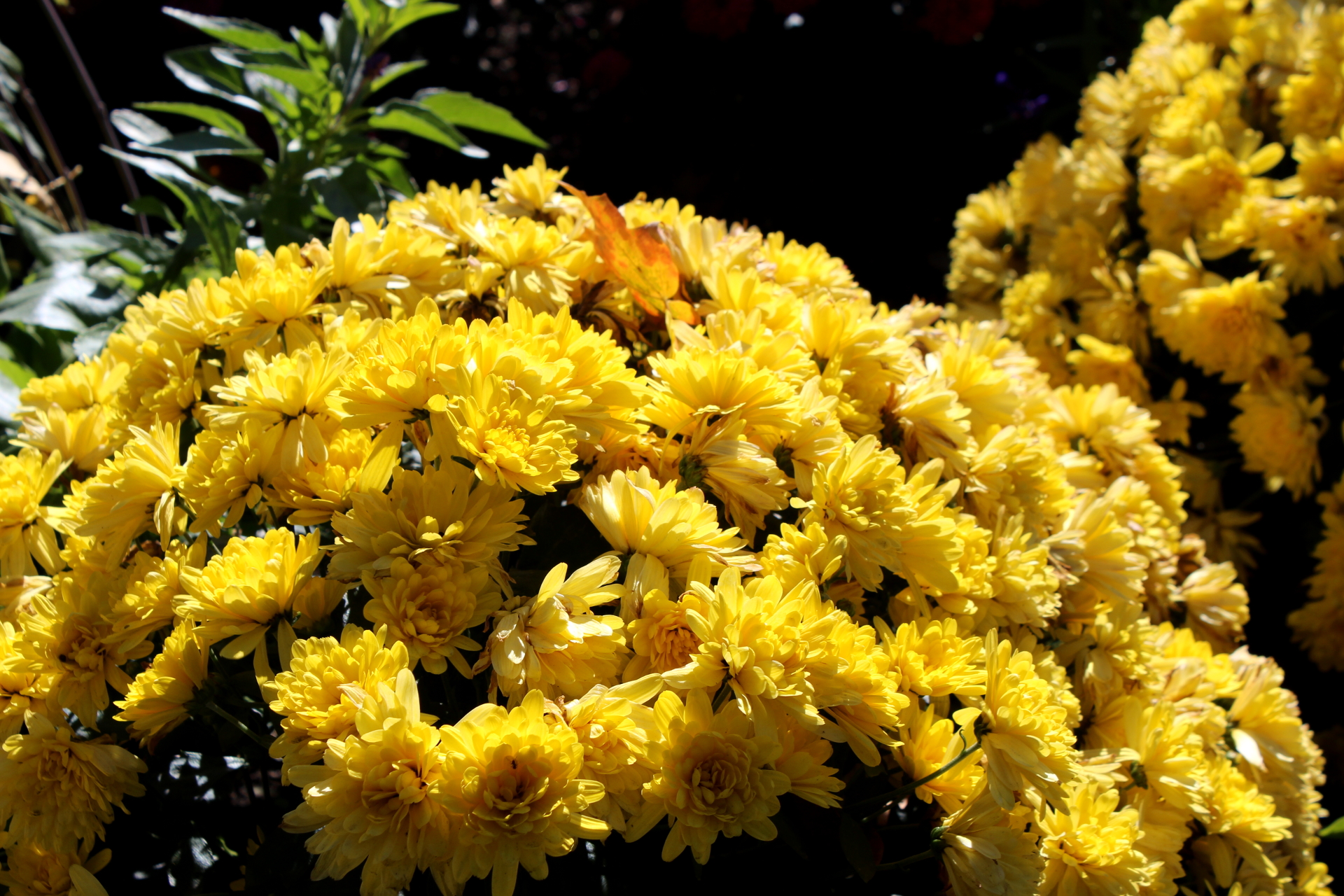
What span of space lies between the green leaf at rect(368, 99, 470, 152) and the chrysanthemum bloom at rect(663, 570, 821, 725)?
1.30 metres

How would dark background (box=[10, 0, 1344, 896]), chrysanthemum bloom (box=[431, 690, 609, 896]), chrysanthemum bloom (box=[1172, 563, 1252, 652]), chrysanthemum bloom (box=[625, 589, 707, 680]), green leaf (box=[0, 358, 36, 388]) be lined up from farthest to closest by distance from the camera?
dark background (box=[10, 0, 1344, 896]), green leaf (box=[0, 358, 36, 388]), chrysanthemum bloom (box=[1172, 563, 1252, 652]), chrysanthemum bloom (box=[625, 589, 707, 680]), chrysanthemum bloom (box=[431, 690, 609, 896])

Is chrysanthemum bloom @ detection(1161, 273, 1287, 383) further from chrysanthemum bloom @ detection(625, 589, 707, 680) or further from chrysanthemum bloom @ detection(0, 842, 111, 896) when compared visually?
chrysanthemum bloom @ detection(0, 842, 111, 896)

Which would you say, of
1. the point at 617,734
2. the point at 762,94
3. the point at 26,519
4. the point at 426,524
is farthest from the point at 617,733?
the point at 762,94

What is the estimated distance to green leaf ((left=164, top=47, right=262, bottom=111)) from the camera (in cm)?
183

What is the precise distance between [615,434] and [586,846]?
424 mm

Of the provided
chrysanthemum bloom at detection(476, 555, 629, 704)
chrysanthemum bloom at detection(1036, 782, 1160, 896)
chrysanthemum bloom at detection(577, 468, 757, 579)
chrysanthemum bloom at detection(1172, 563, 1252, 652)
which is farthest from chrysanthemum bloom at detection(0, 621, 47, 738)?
chrysanthemum bloom at detection(1172, 563, 1252, 652)

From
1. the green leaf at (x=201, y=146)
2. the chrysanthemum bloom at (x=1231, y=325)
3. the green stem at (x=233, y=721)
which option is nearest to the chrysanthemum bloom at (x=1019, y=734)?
the green stem at (x=233, y=721)

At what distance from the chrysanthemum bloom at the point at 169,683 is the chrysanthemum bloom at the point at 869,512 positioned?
0.59 m

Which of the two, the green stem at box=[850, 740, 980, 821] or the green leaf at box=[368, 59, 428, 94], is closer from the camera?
the green stem at box=[850, 740, 980, 821]

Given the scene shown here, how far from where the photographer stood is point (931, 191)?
3.86 m

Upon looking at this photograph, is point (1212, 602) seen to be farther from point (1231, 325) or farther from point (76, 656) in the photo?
point (76, 656)

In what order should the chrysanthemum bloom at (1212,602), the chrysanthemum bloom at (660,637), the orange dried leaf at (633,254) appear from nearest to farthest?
the chrysanthemum bloom at (660,637), the orange dried leaf at (633,254), the chrysanthemum bloom at (1212,602)

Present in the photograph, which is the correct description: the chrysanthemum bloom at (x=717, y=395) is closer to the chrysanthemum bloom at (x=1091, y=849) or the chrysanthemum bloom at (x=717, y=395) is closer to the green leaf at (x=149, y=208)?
the chrysanthemum bloom at (x=1091, y=849)

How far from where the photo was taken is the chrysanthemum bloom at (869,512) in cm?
93
